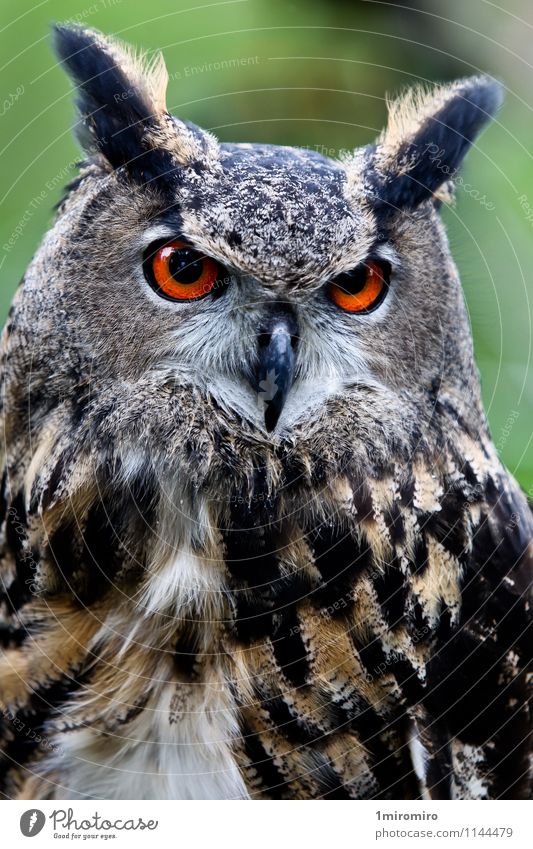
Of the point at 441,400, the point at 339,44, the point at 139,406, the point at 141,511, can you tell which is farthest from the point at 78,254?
the point at 339,44

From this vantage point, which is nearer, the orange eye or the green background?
the orange eye

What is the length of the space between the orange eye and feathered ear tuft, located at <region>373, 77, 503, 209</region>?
0.08 meters

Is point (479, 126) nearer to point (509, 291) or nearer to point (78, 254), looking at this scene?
point (509, 291)

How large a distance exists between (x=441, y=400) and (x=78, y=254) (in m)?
0.46

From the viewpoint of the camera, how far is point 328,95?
49.9 inches

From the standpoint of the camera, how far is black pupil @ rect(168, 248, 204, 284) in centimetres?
91

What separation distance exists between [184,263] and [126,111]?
20 centimetres
